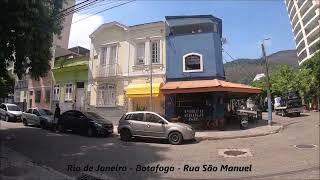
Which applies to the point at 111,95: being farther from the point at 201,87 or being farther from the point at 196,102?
the point at 201,87

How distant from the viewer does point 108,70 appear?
25656 mm

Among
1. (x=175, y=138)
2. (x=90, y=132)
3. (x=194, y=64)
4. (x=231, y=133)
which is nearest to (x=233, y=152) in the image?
(x=175, y=138)

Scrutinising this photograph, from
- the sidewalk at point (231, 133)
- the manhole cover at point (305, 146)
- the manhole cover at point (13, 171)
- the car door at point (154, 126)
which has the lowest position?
the manhole cover at point (13, 171)

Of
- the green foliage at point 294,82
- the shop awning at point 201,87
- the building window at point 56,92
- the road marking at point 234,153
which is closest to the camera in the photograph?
the road marking at point 234,153

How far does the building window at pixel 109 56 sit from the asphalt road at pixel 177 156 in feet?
32.6

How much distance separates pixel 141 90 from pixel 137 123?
6.14 m

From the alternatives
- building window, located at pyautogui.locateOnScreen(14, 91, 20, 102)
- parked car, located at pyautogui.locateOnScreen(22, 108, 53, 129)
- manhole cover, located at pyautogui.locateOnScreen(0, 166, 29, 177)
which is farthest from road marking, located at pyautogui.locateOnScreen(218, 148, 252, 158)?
building window, located at pyautogui.locateOnScreen(14, 91, 20, 102)

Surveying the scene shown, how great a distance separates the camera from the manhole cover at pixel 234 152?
41.6 ft

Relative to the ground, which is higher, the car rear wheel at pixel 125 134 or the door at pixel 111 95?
the door at pixel 111 95

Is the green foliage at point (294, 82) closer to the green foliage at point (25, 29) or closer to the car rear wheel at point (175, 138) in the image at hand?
the car rear wheel at point (175, 138)

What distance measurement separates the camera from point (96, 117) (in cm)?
1975

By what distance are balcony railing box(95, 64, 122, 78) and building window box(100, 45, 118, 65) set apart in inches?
17.5

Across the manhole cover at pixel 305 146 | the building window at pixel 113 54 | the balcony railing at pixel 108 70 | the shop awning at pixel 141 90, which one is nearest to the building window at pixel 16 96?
the balcony railing at pixel 108 70

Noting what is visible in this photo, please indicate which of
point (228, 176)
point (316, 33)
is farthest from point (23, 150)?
point (316, 33)
